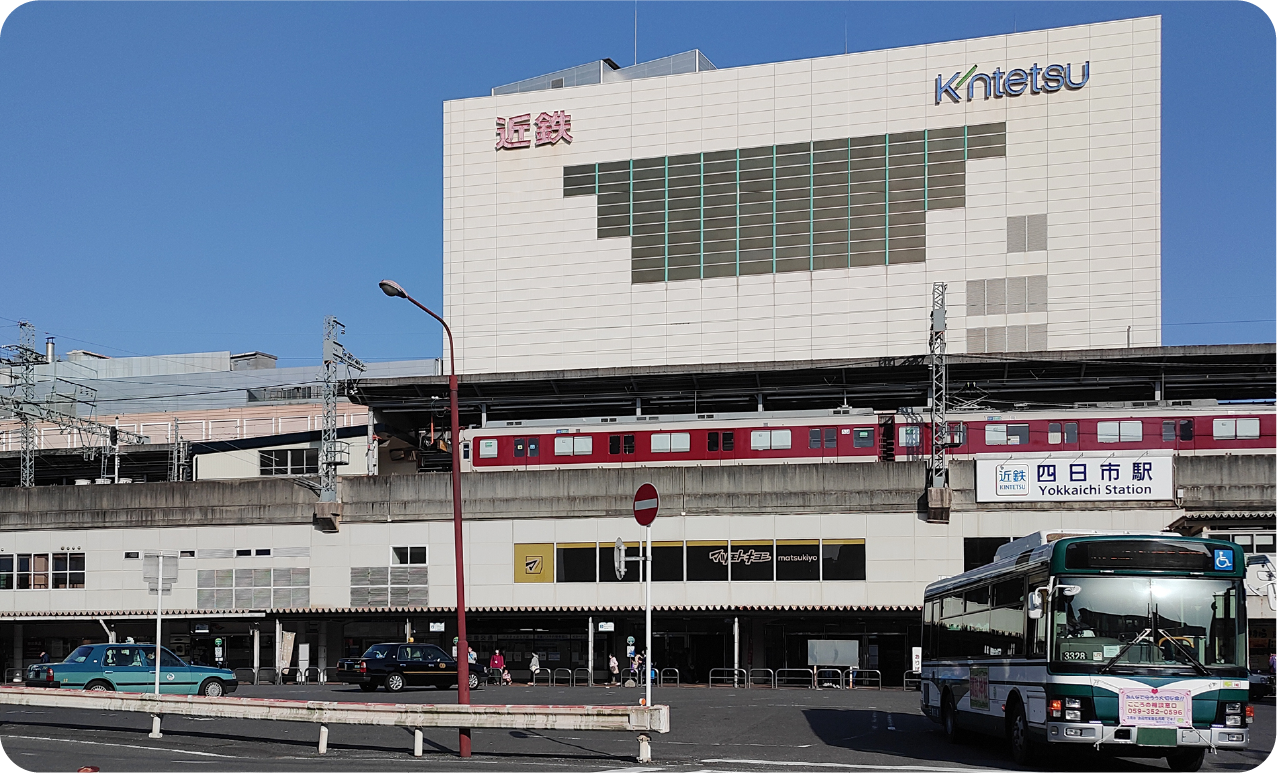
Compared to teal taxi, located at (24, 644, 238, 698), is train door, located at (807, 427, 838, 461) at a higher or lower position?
higher

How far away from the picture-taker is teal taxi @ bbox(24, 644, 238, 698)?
97.4 feet

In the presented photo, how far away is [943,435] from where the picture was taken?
52156mm

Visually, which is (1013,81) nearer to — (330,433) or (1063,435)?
(1063,435)

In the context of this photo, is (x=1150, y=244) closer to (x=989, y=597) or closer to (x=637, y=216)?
(x=637, y=216)

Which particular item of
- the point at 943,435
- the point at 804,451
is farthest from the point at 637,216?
the point at 943,435

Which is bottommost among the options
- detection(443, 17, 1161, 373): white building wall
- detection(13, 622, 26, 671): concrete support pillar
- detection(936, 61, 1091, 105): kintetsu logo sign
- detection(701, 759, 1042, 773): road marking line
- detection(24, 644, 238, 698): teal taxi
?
detection(13, 622, 26, 671): concrete support pillar

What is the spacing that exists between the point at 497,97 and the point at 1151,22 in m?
37.4

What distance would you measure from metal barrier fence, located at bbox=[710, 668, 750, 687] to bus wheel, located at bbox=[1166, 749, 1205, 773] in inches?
1313

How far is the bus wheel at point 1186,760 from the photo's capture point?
16922 millimetres

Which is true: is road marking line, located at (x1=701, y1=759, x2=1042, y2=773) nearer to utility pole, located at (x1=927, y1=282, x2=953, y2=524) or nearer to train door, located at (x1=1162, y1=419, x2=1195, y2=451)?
utility pole, located at (x1=927, y1=282, x2=953, y2=524)

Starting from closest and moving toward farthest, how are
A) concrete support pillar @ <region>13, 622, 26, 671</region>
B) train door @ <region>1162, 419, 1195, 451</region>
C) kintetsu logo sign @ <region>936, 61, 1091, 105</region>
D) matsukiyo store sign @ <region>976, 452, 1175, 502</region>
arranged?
matsukiyo store sign @ <region>976, 452, 1175, 502</region>
train door @ <region>1162, 419, 1195, 451</region>
concrete support pillar @ <region>13, 622, 26, 671</region>
kintetsu logo sign @ <region>936, 61, 1091, 105</region>

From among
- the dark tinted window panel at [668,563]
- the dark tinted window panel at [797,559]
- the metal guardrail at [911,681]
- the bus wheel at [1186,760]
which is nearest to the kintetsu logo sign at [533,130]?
the dark tinted window panel at [668,563]

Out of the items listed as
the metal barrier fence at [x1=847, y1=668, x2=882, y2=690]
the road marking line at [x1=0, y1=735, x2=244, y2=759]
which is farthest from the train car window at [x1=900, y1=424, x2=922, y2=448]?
the road marking line at [x1=0, y1=735, x2=244, y2=759]

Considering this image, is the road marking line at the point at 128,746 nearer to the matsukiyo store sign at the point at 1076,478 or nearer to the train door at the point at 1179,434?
the matsukiyo store sign at the point at 1076,478
